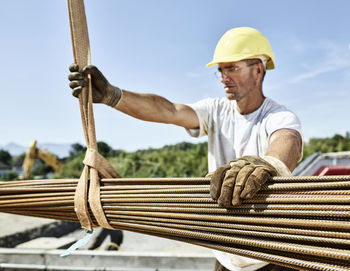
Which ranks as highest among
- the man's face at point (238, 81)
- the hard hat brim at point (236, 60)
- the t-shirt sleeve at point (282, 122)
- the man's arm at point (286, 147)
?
the hard hat brim at point (236, 60)

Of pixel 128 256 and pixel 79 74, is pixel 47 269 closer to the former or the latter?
pixel 128 256

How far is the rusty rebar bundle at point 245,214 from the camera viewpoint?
84cm

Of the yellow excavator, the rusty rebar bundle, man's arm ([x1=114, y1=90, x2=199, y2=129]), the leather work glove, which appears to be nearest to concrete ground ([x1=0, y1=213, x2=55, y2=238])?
man's arm ([x1=114, y1=90, x2=199, y2=129])

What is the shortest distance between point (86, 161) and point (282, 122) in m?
1.14

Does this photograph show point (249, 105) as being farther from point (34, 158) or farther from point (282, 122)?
point (34, 158)

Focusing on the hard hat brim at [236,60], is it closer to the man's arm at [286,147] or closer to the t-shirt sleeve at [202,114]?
the t-shirt sleeve at [202,114]

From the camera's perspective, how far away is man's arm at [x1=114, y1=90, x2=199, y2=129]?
A: 2.04 meters

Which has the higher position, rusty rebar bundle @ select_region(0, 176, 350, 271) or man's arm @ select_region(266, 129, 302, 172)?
man's arm @ select_region(266, 129, 302, 172)

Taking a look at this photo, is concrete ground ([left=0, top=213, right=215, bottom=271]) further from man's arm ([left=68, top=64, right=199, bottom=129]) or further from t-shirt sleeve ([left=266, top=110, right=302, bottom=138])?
t-shirt sleeve ([left=266, top=110, right=302, bottom=138])

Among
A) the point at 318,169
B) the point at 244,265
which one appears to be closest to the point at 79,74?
the point at 244,265

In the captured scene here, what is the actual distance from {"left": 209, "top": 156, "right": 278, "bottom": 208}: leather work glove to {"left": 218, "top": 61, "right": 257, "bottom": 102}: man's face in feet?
3.95

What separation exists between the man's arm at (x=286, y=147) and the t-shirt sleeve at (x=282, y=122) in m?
0.03

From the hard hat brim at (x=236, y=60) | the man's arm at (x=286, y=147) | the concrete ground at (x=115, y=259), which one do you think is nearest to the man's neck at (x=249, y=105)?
the hard hat brim at (x=236, y=60)

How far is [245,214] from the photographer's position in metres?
0.95
